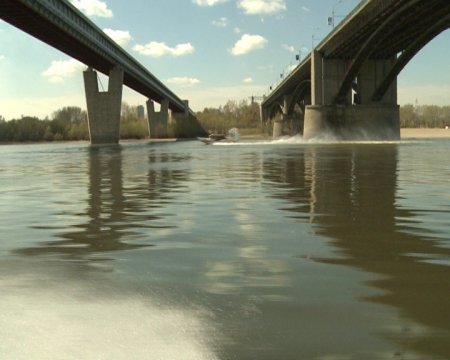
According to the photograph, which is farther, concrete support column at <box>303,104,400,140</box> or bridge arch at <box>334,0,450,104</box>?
concrete support column at <box>303,104,400,140</box>

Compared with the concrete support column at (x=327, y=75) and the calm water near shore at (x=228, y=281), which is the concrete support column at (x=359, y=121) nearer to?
the concrete support column at (x=327, y=75)

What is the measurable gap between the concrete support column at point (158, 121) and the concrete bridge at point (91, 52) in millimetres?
11176

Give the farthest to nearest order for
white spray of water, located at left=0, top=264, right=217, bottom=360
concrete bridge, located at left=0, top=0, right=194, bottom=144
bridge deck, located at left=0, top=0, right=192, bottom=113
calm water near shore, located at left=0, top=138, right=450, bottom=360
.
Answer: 1. concrete bridge, located at left=0, top=0, right=194, bottom=144
2. bridge deck, located at left=0, top=0, right=192, bottom=113
3. calm water near shore, located at left=0, top=138, right=450, bottom=360
4. white spray of water, located at left=0, top=264, right=217, bottom=360

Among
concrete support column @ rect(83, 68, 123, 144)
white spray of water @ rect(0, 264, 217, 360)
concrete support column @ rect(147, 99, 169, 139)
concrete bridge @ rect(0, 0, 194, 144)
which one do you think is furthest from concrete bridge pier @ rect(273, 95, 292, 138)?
white spray of water @ rect(0, 264, 217, 360)

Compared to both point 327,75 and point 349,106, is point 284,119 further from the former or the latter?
point 349,106

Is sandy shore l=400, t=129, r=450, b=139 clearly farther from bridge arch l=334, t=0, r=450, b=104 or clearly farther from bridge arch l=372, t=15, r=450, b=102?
bridge arch l=334, t=0, r=450, b=104

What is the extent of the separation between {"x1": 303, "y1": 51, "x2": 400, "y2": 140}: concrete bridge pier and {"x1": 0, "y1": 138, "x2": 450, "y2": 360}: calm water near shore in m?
57.7

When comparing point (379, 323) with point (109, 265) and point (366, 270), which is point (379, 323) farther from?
point (109, 265)

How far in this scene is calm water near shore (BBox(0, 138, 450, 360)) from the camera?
4.05 m

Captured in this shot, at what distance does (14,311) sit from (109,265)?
1.84 metres

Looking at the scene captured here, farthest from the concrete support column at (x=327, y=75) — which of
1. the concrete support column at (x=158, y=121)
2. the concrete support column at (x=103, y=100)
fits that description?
the concrete support column at (x=158, y=121)

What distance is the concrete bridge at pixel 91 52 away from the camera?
52.4 m

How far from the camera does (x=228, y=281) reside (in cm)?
576

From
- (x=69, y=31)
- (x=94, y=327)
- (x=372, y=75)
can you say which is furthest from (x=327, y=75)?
(x=94, y=327)
